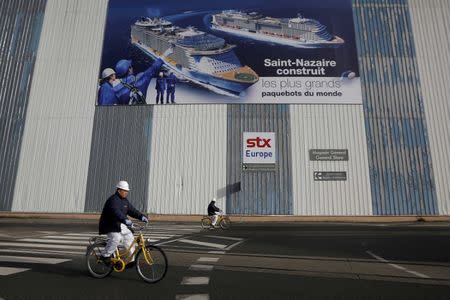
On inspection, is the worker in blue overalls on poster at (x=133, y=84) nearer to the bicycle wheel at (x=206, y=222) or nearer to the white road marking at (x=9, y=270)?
the bicycle wheel at (x=206, y=222)

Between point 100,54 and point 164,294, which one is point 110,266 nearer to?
point 164,294

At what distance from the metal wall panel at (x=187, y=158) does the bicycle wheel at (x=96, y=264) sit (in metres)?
17.7

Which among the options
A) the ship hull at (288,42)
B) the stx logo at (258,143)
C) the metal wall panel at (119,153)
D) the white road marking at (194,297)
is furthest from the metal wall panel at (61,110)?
the white road marking at (194,297)

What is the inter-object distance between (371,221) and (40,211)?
2381 centimetres

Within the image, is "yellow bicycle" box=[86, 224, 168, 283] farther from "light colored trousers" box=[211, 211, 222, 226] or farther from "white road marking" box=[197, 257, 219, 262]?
"light colored trousers" box=[211, 211, 222, 226]

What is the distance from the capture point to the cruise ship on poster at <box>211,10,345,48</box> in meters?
27.2

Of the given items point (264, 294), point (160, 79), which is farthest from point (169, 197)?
point (264, 294)

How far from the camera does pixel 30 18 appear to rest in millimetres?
30438

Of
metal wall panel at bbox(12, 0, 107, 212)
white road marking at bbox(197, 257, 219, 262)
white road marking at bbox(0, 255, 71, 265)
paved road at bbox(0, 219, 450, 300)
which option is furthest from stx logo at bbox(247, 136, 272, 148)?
white road marking at bbox(0, 255, 71, 265)

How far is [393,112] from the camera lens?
2594 cm

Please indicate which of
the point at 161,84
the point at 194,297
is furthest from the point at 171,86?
the point at 194,297

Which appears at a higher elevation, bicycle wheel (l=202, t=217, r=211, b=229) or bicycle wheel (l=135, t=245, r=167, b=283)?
bicycle wheel (l=202, t=217, r=211, b=229)

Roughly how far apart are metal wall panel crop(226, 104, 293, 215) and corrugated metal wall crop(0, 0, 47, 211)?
1700 cm

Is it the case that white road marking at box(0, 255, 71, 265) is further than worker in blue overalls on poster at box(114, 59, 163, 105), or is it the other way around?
worker in blue overalls on poster at box(114, 59, 163, 105)
